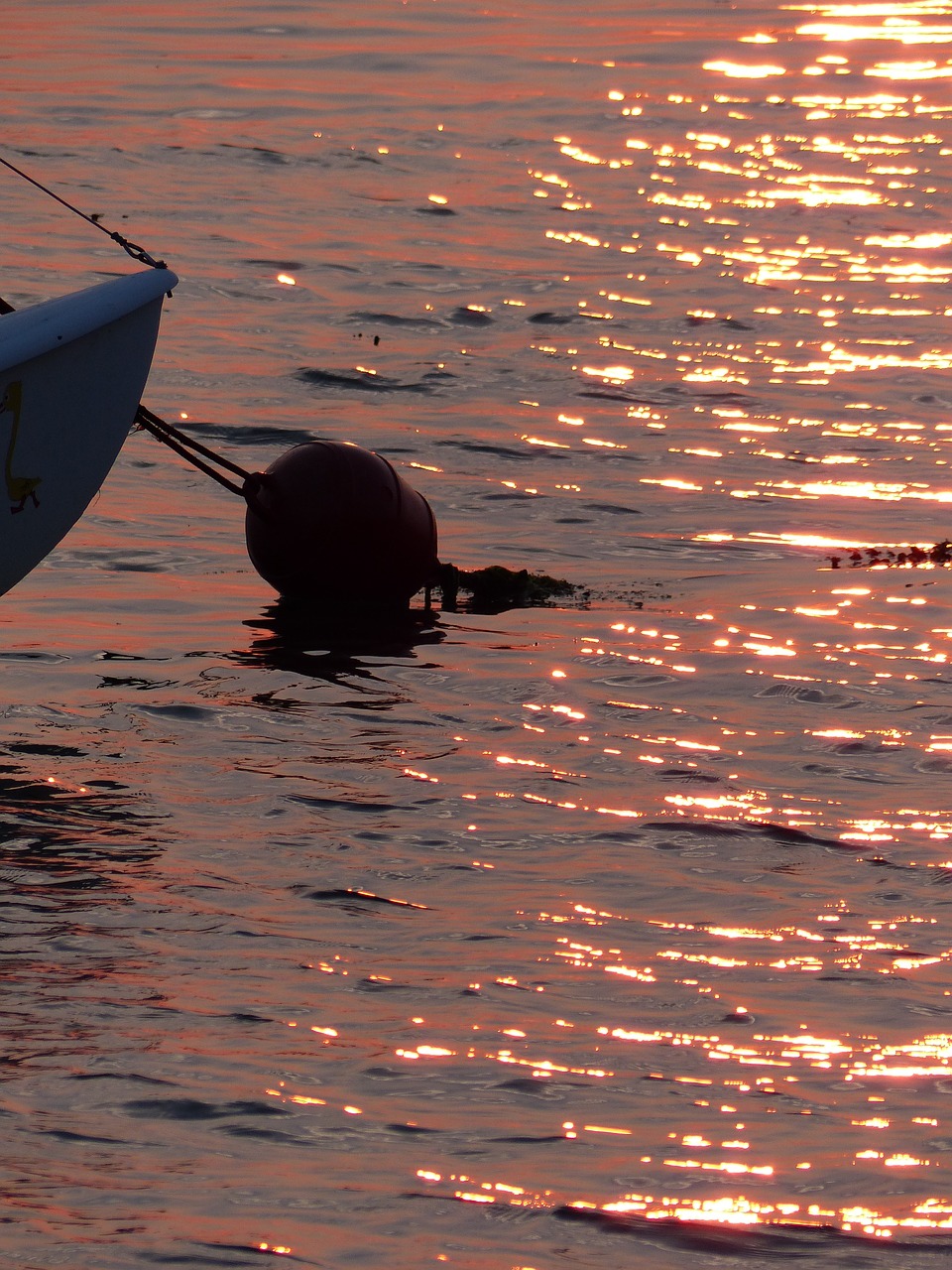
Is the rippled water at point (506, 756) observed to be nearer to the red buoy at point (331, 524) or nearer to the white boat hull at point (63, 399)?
the red buoy at point (331, 524)

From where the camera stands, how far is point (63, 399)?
11.2 meters

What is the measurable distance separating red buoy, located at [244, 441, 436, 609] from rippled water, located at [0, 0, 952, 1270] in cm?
40

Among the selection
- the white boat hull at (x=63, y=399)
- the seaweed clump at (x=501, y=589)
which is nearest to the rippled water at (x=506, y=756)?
Result: the seaweed clump at (x=501, y=589)

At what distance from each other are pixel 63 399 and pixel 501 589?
3.05 meters

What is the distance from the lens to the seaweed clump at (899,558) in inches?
535

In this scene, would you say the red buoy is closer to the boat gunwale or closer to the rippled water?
the rippled water

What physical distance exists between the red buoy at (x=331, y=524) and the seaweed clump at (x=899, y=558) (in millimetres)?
2699

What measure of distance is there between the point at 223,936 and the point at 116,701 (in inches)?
127

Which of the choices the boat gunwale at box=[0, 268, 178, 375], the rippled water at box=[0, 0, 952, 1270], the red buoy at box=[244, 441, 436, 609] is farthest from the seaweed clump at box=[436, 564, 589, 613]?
the boat gunwale at box=[0, 268, 178, 375]

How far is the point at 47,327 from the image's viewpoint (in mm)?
10891

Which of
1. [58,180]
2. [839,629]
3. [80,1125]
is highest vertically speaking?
[58,180]

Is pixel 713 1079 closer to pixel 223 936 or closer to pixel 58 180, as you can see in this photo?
pixel 223 936

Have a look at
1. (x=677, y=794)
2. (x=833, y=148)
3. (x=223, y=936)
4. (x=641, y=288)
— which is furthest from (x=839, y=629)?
(x=833, y=148)

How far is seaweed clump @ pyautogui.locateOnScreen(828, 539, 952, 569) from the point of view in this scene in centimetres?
1360
